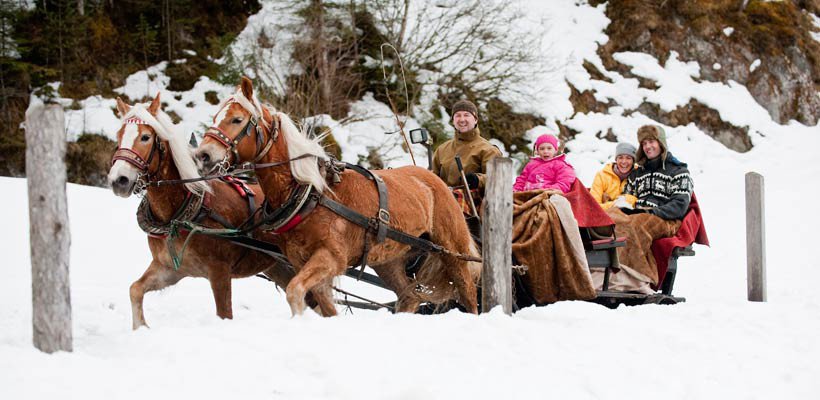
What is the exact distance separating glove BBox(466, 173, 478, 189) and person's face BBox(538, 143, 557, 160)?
647 mm

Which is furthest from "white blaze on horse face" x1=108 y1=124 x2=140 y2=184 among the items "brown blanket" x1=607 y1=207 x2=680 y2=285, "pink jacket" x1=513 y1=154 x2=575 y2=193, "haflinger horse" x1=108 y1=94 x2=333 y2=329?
"brown blanket" x1=607 y1=207 x2=680 y2=285

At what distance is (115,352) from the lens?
2920 millimetres

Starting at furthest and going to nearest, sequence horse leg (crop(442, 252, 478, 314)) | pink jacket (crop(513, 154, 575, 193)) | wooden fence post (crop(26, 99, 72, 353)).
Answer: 1. pink jacket (crop(513, 154, 575, 193))
2. horse leg (crop(442, 252, 478, 314))
3. wooden fence post (crop(26, 99, 72, 353))

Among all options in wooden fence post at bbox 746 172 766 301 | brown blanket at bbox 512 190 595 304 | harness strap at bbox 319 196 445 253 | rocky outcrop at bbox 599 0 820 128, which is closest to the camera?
harness strap at bbox 319 196 445 253

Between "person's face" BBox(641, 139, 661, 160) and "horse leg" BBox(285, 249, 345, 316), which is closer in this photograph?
"horse leg" BBox(285, 249, 345, 316)

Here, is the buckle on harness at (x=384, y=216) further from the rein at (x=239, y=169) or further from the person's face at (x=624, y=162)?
the person's face at (x=624, y=162)

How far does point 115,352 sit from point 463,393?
139 cm

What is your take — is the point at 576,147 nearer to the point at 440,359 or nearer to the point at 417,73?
the point at 417,73

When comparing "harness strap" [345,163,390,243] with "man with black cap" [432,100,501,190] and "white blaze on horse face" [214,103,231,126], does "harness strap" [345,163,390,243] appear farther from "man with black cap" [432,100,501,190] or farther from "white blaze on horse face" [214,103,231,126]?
"man with black cap" [432,100,501,190]

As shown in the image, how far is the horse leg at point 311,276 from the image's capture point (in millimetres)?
3734

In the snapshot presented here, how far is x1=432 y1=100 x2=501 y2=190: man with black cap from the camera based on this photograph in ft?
18.3

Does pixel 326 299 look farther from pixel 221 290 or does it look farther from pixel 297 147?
pixel 297 147

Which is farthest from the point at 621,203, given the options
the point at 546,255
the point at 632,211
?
the point at 546,255

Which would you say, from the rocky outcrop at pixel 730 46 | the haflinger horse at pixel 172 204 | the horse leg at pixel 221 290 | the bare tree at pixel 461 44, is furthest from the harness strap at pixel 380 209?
the rocky outcrop at pixel 730 46
